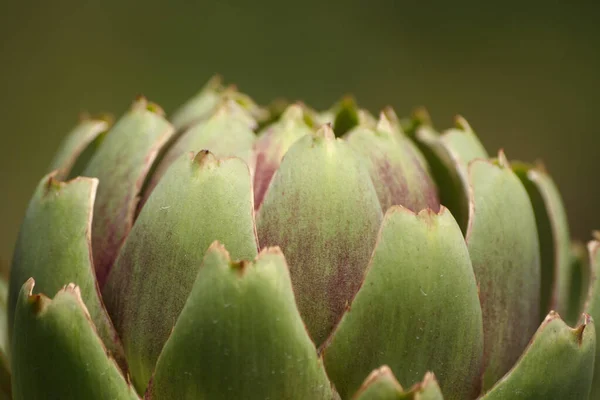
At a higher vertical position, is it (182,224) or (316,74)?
(316,74)

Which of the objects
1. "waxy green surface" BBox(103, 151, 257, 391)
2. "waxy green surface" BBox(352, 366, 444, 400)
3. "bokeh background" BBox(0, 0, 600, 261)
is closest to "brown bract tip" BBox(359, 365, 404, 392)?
"waxy green surface" BBox(352, 366, 444, 400)

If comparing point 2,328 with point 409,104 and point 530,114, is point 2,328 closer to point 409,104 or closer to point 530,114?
Answer: point 409,104

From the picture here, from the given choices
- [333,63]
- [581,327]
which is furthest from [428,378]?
[333,63]

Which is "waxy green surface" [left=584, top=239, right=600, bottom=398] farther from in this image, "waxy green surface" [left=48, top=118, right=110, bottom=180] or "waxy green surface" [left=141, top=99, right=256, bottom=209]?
"waxy green surface" [left=48, top=118, right=110, bottom=180]

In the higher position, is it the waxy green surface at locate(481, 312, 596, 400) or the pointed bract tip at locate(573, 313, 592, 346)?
the pointed bract tip at locate(573, 313, 592, 346)

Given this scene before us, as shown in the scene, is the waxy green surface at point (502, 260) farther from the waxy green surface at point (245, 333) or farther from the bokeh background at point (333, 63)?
the bokeh background at point (333, 63)

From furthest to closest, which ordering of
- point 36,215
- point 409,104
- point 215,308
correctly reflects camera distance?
point 409,104 < point 36,215 < point 215,308

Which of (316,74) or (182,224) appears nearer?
(182,224)

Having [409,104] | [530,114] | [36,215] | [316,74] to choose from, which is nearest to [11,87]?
[316,74]
